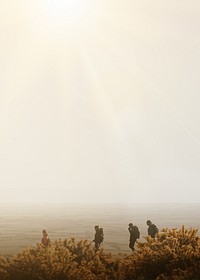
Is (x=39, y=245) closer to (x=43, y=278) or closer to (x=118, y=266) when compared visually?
(x=43, y=278)

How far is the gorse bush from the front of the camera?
13.8 m

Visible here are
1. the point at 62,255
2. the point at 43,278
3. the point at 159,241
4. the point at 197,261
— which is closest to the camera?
the point at 43,278

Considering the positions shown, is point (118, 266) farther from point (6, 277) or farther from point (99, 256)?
point (6, 277)

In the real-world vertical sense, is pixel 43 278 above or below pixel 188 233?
below

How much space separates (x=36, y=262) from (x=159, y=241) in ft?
16.5

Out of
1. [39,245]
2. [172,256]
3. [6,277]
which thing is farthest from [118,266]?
[6,277]

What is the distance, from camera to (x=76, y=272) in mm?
14109

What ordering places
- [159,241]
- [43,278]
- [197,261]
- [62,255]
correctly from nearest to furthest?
[43,278]
[62,255]
[197,261]
[159,241]

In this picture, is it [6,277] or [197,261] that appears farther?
[197,261]

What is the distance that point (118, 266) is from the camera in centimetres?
1548

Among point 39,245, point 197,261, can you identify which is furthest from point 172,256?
point 39,245

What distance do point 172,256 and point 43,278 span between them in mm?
4755

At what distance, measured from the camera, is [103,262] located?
15477 millimetres

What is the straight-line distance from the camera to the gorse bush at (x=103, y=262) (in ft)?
45.4
